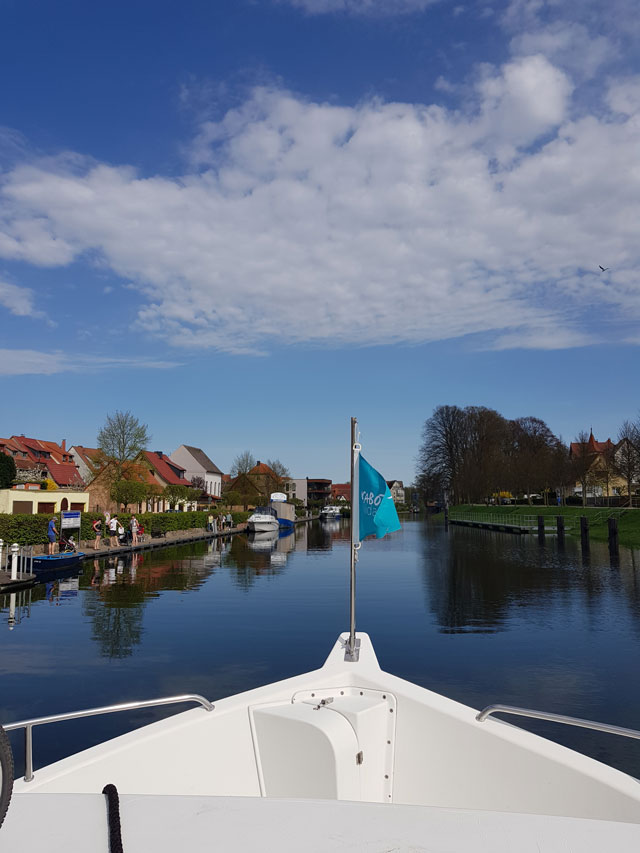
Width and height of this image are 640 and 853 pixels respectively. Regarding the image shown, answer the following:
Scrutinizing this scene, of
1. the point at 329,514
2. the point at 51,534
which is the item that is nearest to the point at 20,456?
the point at 329,514

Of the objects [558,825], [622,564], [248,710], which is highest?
[558,825]

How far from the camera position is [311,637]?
13188mm

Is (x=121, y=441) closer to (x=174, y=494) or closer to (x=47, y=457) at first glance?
(x=174, y=494)

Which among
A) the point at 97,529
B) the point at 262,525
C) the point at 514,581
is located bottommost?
the point at 514,581

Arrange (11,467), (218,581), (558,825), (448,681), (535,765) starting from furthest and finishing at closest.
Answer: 1. (11,467)
2. (218,581)
3. (448,681)
4. (535,765)
5. (558,825)

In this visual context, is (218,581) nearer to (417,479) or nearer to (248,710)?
(248,710)

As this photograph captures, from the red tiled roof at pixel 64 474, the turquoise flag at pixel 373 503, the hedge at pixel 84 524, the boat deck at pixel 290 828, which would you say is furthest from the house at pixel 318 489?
the boat deck at pixel 290 828

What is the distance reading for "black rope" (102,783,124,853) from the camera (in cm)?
199

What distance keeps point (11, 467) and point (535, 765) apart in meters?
36.9

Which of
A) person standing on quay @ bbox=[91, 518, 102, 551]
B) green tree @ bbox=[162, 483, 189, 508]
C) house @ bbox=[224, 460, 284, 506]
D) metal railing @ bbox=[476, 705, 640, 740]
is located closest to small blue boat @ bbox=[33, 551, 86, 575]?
person standing on quay @ bbox=[91, 518, 102, 551]

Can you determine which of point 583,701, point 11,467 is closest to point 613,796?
point 583,701

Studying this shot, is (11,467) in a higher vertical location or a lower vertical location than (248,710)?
higher

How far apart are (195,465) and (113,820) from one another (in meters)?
96.7

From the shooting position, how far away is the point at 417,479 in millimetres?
83938
